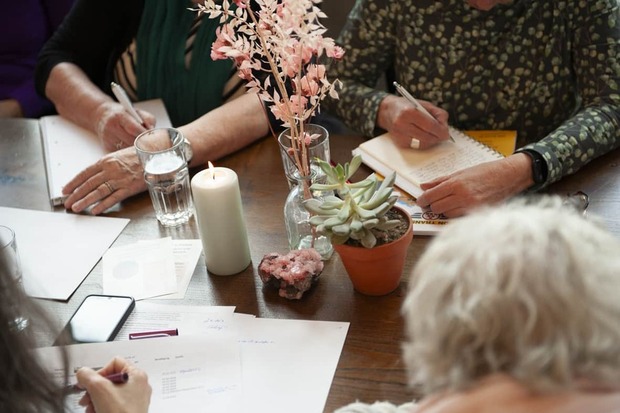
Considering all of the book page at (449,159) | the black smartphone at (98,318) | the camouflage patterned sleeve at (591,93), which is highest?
the camouflage patterned sleeve at (591,93)

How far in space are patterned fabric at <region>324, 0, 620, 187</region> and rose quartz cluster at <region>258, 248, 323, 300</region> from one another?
1.77 feet

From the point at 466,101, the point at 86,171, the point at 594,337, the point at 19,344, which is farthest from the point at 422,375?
the point at 466,101

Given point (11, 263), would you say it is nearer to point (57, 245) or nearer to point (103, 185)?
point (57, 245)

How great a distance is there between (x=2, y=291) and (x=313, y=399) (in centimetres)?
43

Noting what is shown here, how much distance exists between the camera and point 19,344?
2.79 ft

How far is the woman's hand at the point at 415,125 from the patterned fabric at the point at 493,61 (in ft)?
0.25

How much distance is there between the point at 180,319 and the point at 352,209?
1.11 ft

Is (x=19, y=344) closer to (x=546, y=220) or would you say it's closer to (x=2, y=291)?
(x=2, y=291)

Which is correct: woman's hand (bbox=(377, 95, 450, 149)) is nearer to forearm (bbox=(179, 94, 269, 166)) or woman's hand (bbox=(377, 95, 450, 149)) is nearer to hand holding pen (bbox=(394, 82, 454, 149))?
hand holding pen (bbox=(394, 82, 454, 149))

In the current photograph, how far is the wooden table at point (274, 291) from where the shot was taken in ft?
3.43

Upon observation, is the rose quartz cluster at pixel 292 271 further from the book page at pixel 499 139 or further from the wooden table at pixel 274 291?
the book page at pixel 499 139

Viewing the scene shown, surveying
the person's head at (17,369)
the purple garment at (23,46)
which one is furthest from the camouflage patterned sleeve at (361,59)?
the purple garment at (23,46)

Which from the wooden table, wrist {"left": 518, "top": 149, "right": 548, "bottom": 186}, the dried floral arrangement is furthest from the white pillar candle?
wrist {"left": 518, "top": 149, "right": 548, "bottom": 186}

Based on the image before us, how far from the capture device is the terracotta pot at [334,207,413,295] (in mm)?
1121
